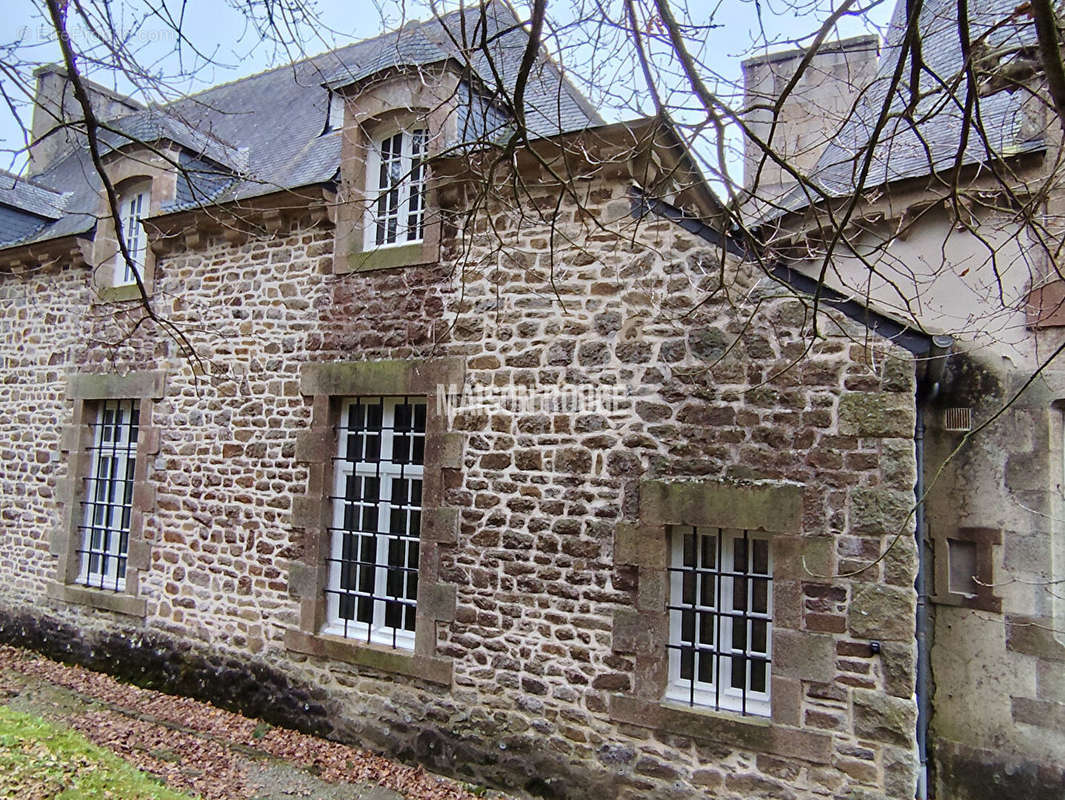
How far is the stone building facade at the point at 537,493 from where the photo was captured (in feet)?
13.8

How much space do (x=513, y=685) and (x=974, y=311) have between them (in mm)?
4342

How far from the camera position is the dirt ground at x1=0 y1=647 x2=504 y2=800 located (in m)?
4.98

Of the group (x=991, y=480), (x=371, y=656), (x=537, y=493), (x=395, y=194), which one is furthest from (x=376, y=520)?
(x=991, y=480)

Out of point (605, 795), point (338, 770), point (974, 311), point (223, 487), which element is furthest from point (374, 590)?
point (974, 311)

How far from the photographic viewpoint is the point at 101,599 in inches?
281

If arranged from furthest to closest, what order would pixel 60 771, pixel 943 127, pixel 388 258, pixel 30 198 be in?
pixel 30 198 < pixel 388 258 < pixel 943 127 < pixel 60 771

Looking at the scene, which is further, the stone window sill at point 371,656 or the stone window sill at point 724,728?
the stone window sill at point 371,656

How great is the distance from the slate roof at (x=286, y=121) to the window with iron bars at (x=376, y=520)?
81.5 inches

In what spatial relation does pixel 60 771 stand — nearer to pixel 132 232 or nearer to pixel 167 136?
pixel 132 232

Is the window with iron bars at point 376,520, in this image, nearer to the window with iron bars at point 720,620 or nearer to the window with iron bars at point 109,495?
the window with iron bars at point 720,620

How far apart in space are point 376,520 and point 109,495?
12.7 feet

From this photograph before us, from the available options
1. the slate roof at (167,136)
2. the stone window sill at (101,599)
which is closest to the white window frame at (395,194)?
the slate roof at (167,136)

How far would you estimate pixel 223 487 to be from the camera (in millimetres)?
6449

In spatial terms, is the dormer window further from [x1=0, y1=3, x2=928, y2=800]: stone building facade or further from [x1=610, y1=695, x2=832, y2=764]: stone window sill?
[x1=610, y1=695, x2=832, y2=764]: stone window sill
